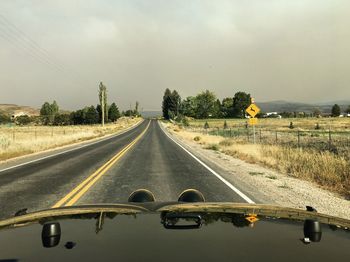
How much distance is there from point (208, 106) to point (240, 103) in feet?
54.4

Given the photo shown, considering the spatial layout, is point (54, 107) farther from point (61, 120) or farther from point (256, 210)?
point (256, 210)

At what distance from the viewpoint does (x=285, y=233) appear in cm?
252

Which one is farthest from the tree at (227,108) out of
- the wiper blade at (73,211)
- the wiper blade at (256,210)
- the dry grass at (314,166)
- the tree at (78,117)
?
the wiper blade at (73,211)

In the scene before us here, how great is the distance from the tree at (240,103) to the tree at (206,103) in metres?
10.8

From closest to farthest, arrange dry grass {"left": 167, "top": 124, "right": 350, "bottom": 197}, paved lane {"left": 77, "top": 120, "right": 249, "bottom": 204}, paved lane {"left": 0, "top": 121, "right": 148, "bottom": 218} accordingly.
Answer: paved lane {"left": 0, "top": 121, "right": 148, "bottom": 218}, paved lane {"left": 77, "top": 120, "right": 249, "bottom": 204}, dry grass {"left": 167, "top": 124, "right": 350, "bottom": 197}

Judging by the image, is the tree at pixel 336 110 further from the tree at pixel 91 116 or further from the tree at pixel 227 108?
the tree at pixel 91 116

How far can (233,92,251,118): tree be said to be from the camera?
586 feet

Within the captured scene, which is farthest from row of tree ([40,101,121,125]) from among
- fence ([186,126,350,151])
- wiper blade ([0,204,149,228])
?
wiper blade ([0,204,149,228])

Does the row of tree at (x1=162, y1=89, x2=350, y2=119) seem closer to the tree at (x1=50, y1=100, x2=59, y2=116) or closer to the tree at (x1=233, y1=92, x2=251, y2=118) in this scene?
the tree at (x1=233, y1=92, x2=251, y2=118)

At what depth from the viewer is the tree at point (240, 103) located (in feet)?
586

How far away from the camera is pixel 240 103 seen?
588ft

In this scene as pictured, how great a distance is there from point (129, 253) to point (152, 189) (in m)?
8.30

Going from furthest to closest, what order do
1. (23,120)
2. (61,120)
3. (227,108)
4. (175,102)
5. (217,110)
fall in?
1. (227,108)
2. (175,102)
3. (217,110)
4. (23,120)
5. (61,120)

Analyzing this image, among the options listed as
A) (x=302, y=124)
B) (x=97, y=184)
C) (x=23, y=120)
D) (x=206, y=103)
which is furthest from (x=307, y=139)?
(x=206, y=103)
